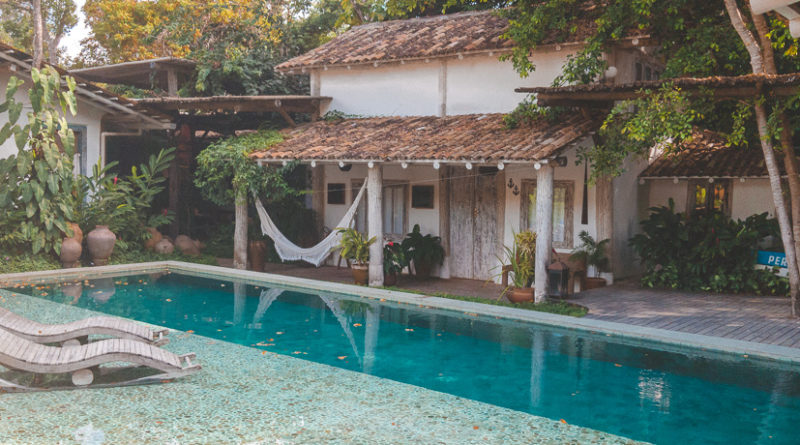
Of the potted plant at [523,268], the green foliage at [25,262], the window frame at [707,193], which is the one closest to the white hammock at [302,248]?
the potted plant at [523,268]

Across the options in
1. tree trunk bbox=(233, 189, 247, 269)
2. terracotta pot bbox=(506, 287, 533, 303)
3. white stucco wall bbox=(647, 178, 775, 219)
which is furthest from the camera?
tree trunk bbox=(233, 189, 247, 269)

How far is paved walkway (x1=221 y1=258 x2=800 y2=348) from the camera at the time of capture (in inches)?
352

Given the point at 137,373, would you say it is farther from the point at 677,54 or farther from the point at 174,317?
the point at 677,54

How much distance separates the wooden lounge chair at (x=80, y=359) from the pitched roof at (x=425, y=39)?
26.6 ft

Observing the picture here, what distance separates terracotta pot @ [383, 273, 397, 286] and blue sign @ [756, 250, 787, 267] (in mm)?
6043

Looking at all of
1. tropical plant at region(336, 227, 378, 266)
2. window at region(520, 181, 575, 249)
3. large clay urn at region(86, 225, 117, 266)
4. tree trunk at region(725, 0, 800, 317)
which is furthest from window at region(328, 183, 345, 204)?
tree trunk at region(725, 0, 800, 317)

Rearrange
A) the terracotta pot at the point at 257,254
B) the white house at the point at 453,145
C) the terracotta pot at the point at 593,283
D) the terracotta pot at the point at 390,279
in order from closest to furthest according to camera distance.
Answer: the white house at the point at 453,145, the terracotta pot at the point at 593,283, the terracotta pot at the point at 390,279, the terracotta pot at the point at 257,254

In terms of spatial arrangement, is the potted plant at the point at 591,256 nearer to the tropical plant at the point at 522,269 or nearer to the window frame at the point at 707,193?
the tropical plant at the point at 522,269

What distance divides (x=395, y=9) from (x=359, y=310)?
21.9 feet

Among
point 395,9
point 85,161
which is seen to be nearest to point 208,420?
point 395,9

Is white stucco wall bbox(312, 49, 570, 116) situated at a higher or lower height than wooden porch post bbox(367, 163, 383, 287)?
higher

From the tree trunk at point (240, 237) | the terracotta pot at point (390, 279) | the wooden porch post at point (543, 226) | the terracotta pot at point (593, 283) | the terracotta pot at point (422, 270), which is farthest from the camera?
the tree trunk at point (240, 237)

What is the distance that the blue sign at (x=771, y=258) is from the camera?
38.3 feet

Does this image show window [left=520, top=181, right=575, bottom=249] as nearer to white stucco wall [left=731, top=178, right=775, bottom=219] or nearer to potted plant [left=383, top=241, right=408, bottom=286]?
potted plant [left=383, top=241, right=408, bottom=286]
